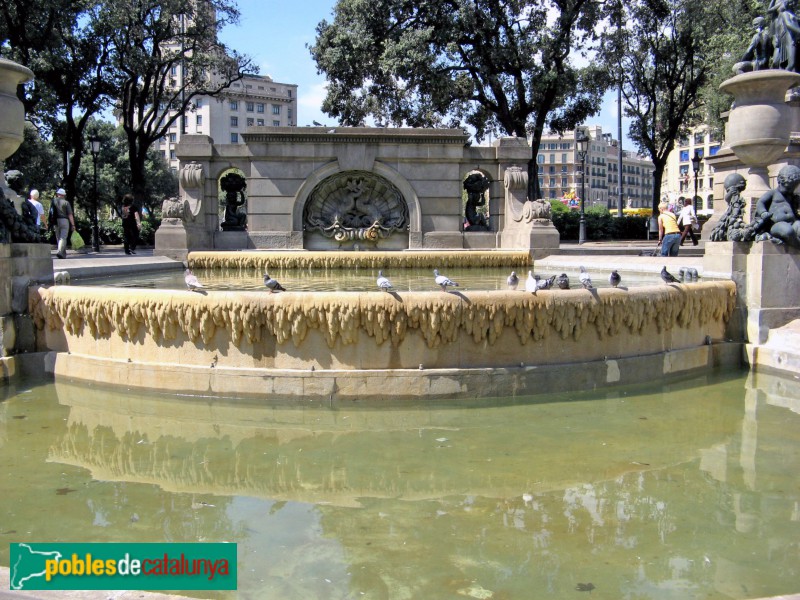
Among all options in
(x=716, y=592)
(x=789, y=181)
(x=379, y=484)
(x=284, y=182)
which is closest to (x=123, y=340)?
(x=379, y=484)

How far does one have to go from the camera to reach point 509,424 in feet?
20.3

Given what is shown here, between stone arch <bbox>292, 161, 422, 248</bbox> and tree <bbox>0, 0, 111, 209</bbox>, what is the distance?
12.4m

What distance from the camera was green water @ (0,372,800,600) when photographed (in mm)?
3633

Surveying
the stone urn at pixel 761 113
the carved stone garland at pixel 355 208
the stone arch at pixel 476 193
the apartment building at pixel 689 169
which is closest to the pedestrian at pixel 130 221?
the carved stone garland at pixel 355 208

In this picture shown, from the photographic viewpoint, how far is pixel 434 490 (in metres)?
4.72

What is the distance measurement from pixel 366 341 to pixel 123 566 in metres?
3.66

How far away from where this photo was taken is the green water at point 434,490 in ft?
11.9

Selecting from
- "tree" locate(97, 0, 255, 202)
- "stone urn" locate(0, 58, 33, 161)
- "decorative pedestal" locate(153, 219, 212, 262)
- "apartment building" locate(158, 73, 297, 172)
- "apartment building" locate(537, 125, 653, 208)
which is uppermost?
"apartment building" locate(158, 73, 297, 172)

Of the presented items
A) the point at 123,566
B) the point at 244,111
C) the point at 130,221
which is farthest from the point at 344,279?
the point at 244,111

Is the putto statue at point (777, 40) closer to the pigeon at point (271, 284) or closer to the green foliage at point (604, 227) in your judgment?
the pigeon at point (271, 284)

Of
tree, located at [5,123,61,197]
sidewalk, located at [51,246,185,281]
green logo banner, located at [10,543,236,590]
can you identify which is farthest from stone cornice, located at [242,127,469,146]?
tree, located at [5,123,61,197]

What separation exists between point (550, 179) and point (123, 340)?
470 feet

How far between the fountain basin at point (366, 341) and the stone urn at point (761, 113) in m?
3.72

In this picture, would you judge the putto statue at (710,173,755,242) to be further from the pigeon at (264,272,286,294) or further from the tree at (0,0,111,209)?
the tree at (0,0,111,209)
